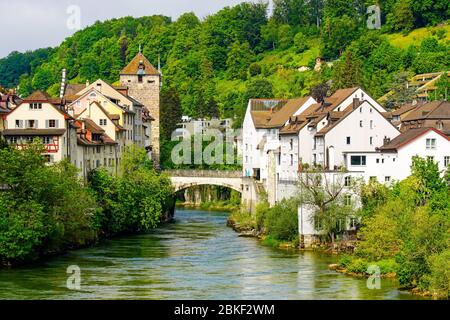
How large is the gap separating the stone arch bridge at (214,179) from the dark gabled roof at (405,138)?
21.4 meters

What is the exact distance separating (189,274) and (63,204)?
1224 cm

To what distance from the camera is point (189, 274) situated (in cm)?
6234

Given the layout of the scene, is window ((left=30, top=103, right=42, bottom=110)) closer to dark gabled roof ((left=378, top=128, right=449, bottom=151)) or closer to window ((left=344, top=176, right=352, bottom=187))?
window ((left=344, top=176, right=352, bottom=187))

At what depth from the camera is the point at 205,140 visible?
125500 mm

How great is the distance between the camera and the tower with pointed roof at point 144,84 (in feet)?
397

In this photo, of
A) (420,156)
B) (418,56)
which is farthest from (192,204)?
(420,156)

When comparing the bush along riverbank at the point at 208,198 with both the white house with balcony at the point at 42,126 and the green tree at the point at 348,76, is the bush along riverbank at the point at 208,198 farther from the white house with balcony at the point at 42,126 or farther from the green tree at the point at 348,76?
the white house with balcony at the point at 42,126

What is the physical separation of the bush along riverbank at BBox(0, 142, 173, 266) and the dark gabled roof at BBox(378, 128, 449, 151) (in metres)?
19.1

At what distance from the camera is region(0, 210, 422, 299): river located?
55.0 metres

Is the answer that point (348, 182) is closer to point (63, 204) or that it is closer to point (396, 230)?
point (396, 230)

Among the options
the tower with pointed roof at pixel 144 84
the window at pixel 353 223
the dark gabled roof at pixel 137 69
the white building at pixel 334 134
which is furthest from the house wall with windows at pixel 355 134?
the dark gabled roof at pixel 137 69

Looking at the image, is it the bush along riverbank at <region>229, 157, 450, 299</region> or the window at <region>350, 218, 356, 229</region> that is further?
the window at <region>350, 218, 356, 229</region>

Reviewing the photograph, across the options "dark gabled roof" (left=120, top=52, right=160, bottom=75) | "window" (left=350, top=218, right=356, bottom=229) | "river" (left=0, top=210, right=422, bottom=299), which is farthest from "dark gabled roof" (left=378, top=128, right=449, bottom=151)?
"dark gabled roof" (left=120, top=52, right=160, bottom=75)

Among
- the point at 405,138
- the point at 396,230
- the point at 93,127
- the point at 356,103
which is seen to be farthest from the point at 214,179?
the point at 396,230
